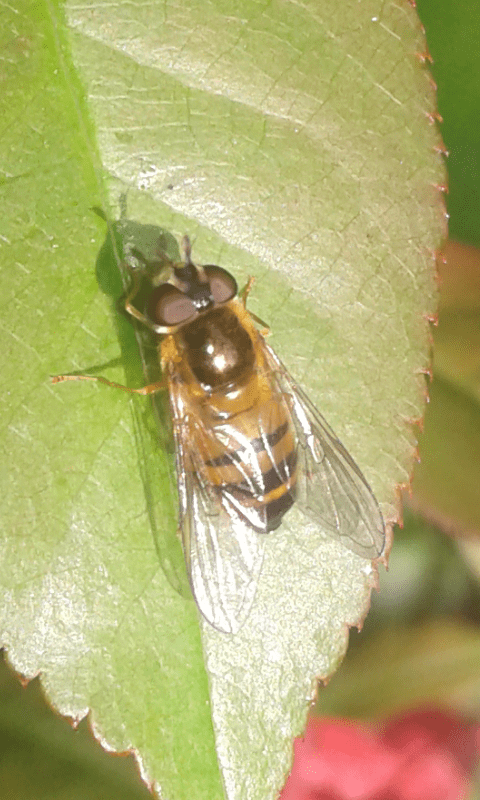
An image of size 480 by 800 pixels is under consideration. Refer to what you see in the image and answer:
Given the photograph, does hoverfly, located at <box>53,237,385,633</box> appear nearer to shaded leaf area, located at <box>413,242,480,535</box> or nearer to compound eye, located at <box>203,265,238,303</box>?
compound eye, located at <box>203,265,238,303</box>

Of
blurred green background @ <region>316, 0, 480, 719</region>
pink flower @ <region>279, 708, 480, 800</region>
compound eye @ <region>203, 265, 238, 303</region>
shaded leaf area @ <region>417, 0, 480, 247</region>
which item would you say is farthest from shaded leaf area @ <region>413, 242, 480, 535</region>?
compound eye @ <region>203, 265, 238, 303</region>

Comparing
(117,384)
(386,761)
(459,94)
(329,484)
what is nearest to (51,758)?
(386,761)

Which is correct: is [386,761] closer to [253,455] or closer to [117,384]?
[253,455]

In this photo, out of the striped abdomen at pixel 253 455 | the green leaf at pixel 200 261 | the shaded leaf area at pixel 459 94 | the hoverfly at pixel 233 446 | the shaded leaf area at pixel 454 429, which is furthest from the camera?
the shaded leaf area at pixel 454 429

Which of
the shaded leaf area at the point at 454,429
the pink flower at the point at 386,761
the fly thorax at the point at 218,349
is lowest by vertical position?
the pink flower at the point at 386,761

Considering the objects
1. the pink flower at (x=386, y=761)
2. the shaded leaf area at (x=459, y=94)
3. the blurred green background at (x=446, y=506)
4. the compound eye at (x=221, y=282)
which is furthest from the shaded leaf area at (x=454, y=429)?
the compound eye at (x=221, y=282)

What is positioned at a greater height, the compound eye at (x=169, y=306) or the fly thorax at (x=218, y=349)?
the compound eye at (x=169, y=306)

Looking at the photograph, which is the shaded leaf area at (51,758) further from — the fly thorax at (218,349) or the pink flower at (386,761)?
the fly thorax at (218,349)

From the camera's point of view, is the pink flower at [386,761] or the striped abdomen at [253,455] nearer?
the striped abdomen at [253,455]
